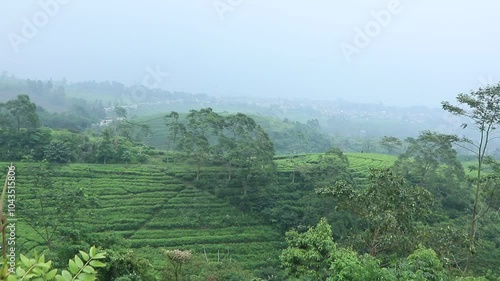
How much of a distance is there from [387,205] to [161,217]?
56.4 ft

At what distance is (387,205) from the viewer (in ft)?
36.0

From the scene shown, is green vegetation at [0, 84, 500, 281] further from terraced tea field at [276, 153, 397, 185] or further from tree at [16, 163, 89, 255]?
terraced tea field at [276, 153, 397, 185]

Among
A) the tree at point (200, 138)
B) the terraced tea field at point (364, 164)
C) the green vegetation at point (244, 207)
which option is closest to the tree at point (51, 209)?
the green vegetation at point (244, 207)

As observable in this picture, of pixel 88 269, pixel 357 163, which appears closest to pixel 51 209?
pixel 88 269

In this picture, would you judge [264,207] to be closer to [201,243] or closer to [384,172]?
[201,243]

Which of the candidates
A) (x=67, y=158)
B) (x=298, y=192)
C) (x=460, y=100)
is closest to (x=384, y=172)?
(x=460, y=100)

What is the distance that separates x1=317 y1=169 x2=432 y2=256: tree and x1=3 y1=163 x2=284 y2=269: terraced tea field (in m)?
11.3

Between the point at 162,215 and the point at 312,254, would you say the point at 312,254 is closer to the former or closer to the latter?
the point at 312,254

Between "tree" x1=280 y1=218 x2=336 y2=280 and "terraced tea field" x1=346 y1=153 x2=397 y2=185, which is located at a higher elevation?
"tree" x1=280 y1=218 x2=336 y2=280

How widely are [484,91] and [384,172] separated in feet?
13.5

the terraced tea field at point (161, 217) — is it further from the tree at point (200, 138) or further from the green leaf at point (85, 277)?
the green leaf at point (85, 277)

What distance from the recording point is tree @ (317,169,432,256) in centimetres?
1081

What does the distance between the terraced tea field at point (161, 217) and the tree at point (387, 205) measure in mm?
11322

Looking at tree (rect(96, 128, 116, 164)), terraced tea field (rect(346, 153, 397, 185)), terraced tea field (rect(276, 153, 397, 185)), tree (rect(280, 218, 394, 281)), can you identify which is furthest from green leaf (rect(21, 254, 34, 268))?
tree (rect(96, 128, 116, 164))
